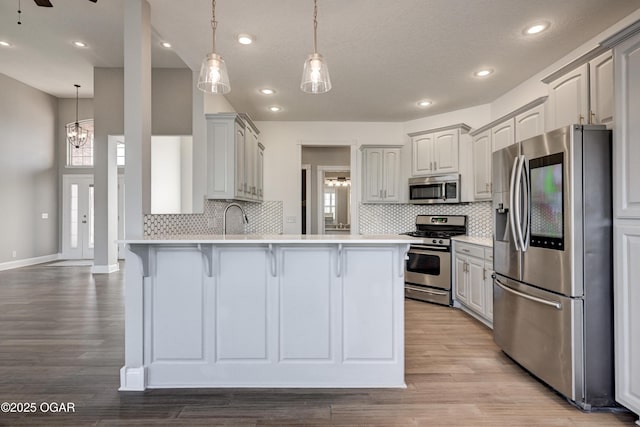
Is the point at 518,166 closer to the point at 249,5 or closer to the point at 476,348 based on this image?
the point at 476,348

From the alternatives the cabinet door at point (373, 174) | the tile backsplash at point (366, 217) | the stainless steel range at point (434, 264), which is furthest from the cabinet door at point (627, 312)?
the cabinet door at point (373, 174)

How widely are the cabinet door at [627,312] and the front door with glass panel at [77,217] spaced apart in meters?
8.97

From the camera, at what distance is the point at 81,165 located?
7656 millimetres

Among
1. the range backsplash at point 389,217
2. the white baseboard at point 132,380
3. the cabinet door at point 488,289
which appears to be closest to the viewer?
the white baseboard at point 132,380

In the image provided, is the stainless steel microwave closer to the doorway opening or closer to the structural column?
the doorway opening

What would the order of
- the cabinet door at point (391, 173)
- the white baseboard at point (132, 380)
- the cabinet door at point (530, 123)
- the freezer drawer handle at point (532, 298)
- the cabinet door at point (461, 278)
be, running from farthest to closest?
the cabinet door at point (391, 173) → the cabinet door at point (461, 278) → the cabinet door at point (530, 123) → the white baseboard at point (132, 380) → the freezer drawer handle at point (532, 298)

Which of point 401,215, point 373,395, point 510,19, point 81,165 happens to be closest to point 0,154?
point 81,165

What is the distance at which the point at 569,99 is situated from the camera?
102 inches

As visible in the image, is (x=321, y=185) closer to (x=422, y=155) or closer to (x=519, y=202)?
(x=422, y=155)

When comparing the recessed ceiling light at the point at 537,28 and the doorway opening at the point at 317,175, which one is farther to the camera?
the doorway opening at the point at 317,175

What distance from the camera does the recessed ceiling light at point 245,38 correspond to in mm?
2852

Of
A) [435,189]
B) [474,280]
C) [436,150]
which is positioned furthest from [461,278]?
[436,150]

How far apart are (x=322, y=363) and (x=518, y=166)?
6.46ft

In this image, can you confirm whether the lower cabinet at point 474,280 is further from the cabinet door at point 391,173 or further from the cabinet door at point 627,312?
the cabinet door at point 627,312
